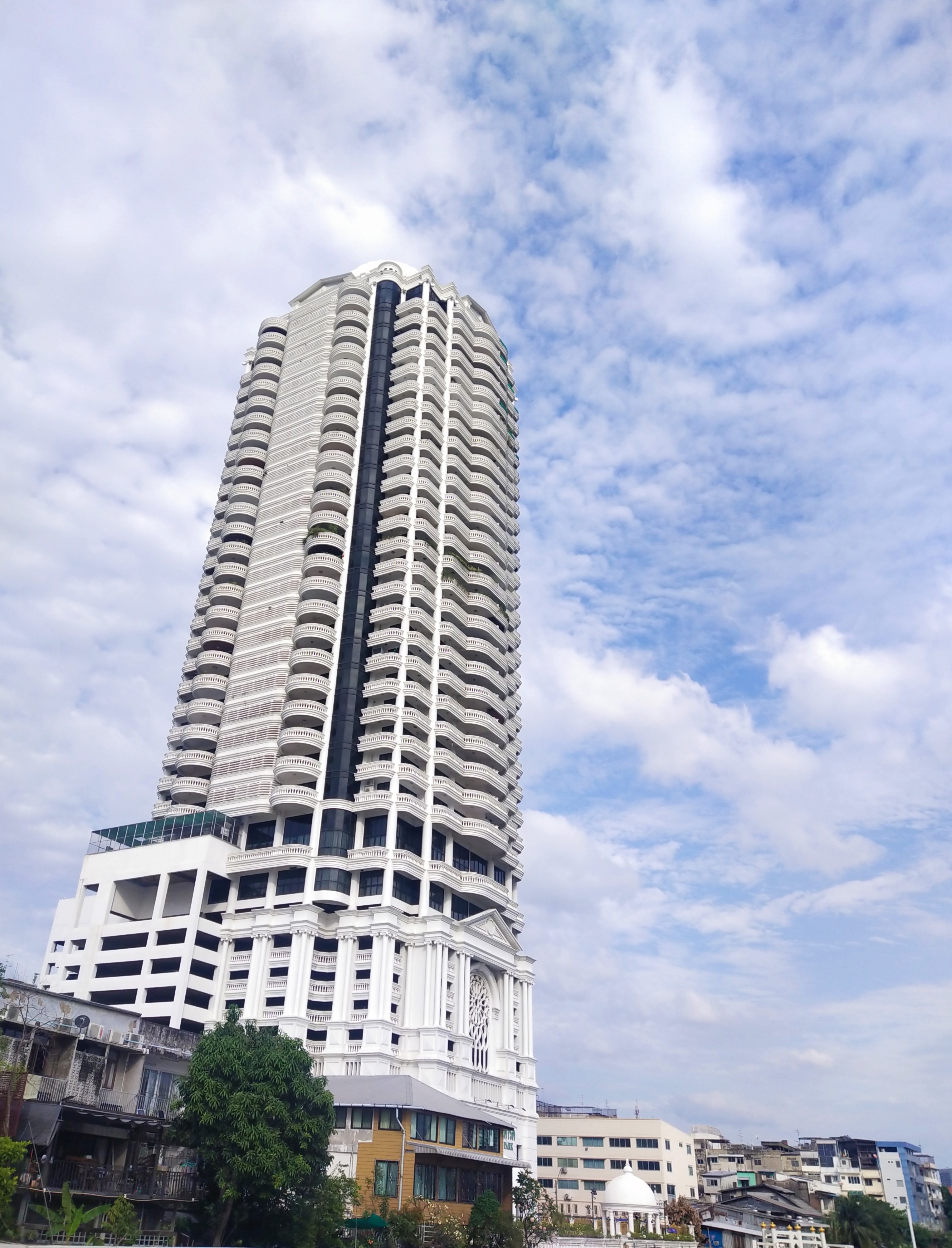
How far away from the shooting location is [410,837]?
8569cm

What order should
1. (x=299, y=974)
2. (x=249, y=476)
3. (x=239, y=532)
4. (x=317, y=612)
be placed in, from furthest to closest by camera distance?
(x=249, y=476) → (x=239, y=532) → (x=317, y=612) → (x=299, y=974)

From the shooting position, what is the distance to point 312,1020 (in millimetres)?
74188

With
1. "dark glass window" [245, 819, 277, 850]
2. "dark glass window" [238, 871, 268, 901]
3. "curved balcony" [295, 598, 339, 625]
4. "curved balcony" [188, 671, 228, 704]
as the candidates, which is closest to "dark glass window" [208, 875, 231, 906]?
"dark glass window" [238, 871, 268, 901]

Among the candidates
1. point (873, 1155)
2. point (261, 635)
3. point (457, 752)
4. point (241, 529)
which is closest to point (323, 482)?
point (241, 529)

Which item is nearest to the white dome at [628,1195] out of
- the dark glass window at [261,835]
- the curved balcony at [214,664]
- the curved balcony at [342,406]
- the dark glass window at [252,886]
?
the dark glass window at [252,886]

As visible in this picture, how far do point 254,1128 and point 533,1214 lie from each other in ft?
105

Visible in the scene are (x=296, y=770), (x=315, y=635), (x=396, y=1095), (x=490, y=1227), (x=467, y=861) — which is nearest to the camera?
(x=490, y=1227)

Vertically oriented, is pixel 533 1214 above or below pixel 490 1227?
above

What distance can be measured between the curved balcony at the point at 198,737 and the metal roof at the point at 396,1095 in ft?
117

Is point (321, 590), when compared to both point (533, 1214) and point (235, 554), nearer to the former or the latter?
point (235, 554)

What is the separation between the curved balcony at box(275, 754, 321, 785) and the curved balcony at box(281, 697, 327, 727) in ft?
12.5

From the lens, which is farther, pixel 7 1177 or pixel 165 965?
pixel 165 965

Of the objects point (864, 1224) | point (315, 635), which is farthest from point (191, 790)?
point (864, 1224)

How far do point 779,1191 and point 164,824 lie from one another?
7031 centimetres
